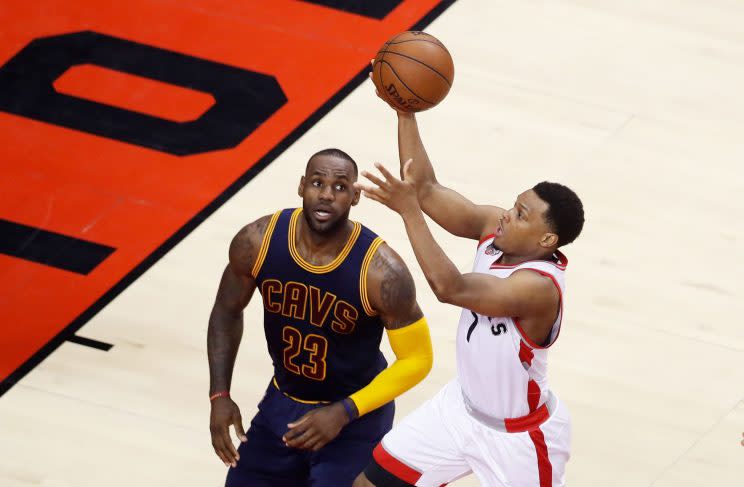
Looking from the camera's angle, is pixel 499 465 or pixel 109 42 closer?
pixel 499 465

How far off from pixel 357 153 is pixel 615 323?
2.04m

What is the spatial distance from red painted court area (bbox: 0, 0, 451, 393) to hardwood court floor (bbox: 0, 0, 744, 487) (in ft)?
0.65

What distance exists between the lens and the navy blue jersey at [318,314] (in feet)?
18.2

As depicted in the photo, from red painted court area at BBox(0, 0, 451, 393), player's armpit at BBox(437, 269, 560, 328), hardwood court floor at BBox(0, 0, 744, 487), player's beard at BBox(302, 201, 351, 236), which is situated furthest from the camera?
red painted court area at BBox(0, 0, 451, 393)

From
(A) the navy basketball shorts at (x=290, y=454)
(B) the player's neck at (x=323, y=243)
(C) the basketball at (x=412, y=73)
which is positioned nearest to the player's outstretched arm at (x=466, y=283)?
(B) the player's neck at (x=323, y=243)

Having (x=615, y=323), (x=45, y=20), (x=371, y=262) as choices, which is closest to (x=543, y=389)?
(x=371, y=262)

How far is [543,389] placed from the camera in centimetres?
559

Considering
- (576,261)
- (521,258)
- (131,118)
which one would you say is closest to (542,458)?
(521,258)

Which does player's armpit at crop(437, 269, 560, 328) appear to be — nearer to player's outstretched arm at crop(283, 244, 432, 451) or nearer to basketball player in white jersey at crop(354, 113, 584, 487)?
basketball player in white jersey at crop(354, 113, 584, 487)

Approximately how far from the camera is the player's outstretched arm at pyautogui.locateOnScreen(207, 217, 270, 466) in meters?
5.65

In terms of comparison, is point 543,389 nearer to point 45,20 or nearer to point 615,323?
point 615,323

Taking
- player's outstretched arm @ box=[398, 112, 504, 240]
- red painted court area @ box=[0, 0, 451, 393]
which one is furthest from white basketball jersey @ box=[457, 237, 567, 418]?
red painted court area @ box=[0, 0, 451, 393]

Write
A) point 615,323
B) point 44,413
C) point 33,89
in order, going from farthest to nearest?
point 33,89, point 615,323, point 44,413

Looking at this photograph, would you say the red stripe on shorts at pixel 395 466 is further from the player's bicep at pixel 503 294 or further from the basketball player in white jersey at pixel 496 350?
the player's bicep at pixel 503 294
